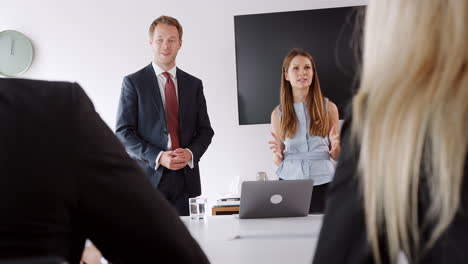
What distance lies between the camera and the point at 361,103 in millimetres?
963

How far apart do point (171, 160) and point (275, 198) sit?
114 centimetres

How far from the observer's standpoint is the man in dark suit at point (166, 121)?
4.14 metres

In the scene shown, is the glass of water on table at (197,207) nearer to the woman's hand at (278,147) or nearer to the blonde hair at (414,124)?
the woman's hand at (278,147)

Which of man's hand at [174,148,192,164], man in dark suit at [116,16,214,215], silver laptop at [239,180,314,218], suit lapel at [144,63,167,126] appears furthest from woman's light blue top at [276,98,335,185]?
silver laptop at [239,180,314,218]

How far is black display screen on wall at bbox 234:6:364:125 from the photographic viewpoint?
575 centimetres

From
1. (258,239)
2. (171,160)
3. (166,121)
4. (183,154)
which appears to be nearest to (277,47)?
(166,121)

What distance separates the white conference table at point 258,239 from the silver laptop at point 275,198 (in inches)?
2.3

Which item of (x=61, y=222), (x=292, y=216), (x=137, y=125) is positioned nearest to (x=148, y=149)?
(x=137, y=125)

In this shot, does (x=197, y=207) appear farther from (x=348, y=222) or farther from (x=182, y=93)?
(x=348, y=222)

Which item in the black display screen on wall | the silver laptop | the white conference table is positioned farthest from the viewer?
the black display screen on wall

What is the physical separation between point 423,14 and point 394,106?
5.6 inches

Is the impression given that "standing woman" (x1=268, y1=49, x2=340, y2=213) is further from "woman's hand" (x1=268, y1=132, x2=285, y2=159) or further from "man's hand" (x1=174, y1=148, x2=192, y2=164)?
"man's hand" (x1=174, y1=148, x2=192, y2=164)

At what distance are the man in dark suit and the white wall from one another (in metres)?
1.52

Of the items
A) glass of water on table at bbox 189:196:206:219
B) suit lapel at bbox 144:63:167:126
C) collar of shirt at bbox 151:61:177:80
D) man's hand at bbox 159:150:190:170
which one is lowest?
glass of water on table at bbox 189:196:206:219
